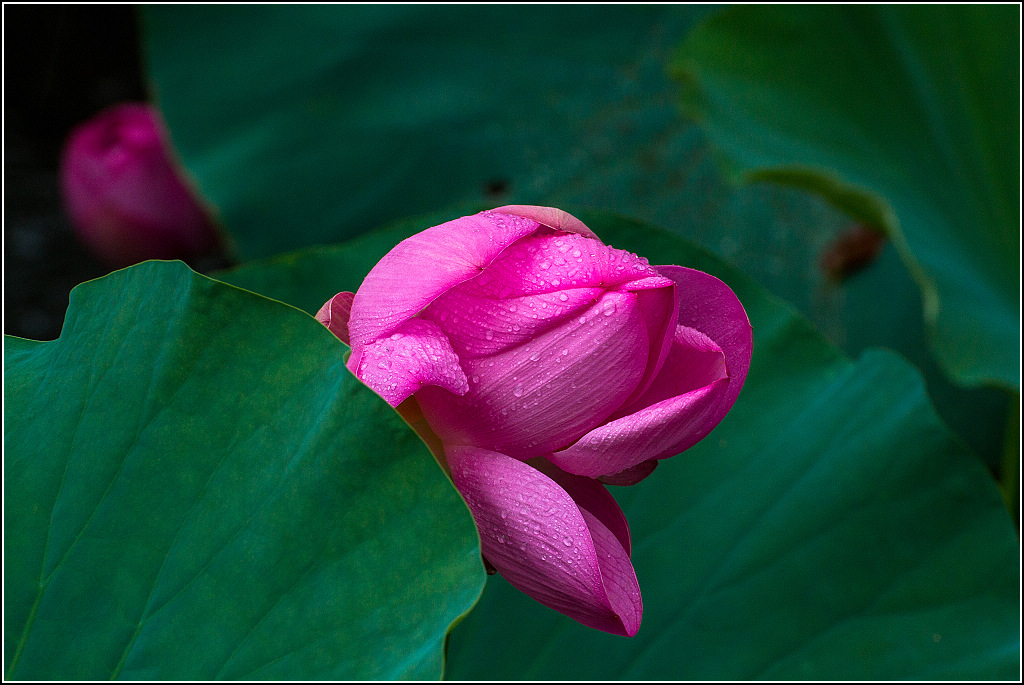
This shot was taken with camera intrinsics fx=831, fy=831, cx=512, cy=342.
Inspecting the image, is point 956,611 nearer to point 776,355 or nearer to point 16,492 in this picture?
point 776,355

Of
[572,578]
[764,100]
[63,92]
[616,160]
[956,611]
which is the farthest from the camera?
[63,92]

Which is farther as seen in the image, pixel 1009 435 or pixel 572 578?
pixel 1009 435

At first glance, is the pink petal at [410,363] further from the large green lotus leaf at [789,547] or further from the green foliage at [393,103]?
the green foliage at [393,103]

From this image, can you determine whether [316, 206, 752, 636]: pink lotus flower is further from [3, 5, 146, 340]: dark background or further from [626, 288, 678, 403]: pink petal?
[3, 5, 146, 340]: dark background

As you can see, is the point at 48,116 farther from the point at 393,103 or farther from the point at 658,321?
the point at 658,321

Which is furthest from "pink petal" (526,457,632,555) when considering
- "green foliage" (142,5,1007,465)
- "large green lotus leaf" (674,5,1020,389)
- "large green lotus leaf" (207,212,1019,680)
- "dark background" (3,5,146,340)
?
"dark background" (3,5,146,340)

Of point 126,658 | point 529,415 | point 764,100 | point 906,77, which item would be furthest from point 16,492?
point 906,77

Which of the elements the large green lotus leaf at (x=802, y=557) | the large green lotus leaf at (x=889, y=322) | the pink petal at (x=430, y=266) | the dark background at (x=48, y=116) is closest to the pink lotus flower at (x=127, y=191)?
the large green lotus leaf at (x=889, y=322)
